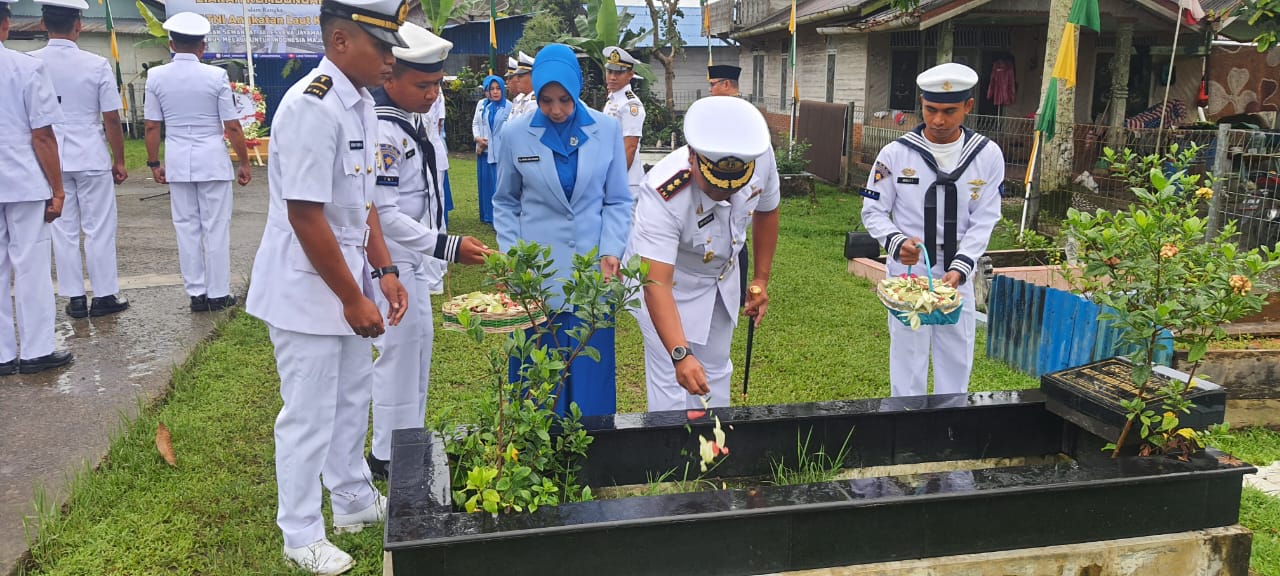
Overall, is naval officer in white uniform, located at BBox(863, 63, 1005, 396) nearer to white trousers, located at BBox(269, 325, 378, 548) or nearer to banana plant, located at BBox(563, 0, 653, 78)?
white trousers, located at BBox(269, 325, 378, 548)

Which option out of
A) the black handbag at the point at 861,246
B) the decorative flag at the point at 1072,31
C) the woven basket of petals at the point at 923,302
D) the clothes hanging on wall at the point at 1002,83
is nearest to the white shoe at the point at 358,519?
the woven basket of petals at the point at 923,302

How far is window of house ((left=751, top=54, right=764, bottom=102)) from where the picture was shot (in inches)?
930

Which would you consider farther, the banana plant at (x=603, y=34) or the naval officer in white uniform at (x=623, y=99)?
the banana plant at (x=603, y=34)

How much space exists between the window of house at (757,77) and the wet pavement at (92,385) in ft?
56.1

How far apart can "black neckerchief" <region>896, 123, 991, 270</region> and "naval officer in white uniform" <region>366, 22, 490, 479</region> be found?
2057mm

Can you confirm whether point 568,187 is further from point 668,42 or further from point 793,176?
point 668,42

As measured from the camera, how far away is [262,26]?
832 inches

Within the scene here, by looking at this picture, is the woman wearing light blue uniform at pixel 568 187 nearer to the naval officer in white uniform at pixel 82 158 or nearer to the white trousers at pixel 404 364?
the white trousers at pixel 404 364

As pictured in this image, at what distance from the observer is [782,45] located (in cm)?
2123

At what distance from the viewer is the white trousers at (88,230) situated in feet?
21.2

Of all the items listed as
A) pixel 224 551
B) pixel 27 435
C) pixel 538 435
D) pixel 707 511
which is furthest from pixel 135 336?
pixel 707 511

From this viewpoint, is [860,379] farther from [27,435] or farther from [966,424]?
[27,435]

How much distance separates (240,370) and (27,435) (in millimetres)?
1228

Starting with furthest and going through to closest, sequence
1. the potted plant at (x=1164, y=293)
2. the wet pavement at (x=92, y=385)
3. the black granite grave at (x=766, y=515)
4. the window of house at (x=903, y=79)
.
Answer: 1. the window of house at (x=903, y=79)
2. the wet pavement at (x=92, y=385)
3. the potted plant at (x=1164, y=293)
4. the black granite grave at (x=766, y=515)
